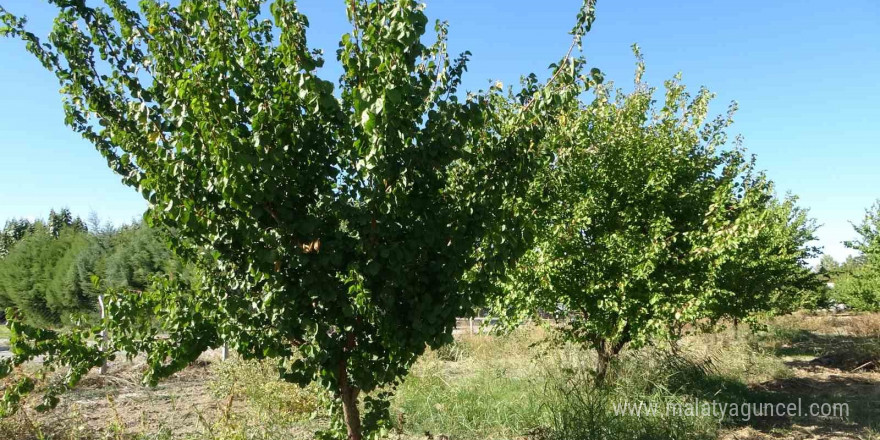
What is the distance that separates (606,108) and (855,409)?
6.15 meters

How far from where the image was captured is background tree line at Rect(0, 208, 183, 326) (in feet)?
58.9

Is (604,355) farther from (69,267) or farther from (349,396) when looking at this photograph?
(69,267)

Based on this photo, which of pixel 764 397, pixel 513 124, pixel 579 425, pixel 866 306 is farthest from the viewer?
pixel 866 306

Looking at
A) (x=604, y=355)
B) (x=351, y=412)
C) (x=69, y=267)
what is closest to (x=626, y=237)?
(x=604, y=355)

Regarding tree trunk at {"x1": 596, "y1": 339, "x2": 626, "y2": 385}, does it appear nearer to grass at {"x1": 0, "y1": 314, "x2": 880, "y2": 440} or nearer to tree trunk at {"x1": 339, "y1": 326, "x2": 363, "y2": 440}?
grass at {"x1": 0, "y1": 314, "x2": 880, "y2": 440}

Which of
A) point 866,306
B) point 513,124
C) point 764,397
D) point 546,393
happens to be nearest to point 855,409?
point 764,397

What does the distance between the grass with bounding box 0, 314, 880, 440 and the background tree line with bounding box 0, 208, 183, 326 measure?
8602 mm

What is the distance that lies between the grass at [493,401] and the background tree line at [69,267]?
28.2 ft

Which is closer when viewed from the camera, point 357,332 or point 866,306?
point 357,332

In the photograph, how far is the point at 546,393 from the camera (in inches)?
276

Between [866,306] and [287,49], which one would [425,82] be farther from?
A: [866,306]

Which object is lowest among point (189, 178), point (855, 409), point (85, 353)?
point (855, 409)

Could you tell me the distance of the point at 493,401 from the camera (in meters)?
7.11

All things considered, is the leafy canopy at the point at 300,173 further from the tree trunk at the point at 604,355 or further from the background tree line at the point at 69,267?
the background tree line at the point at 69,267
